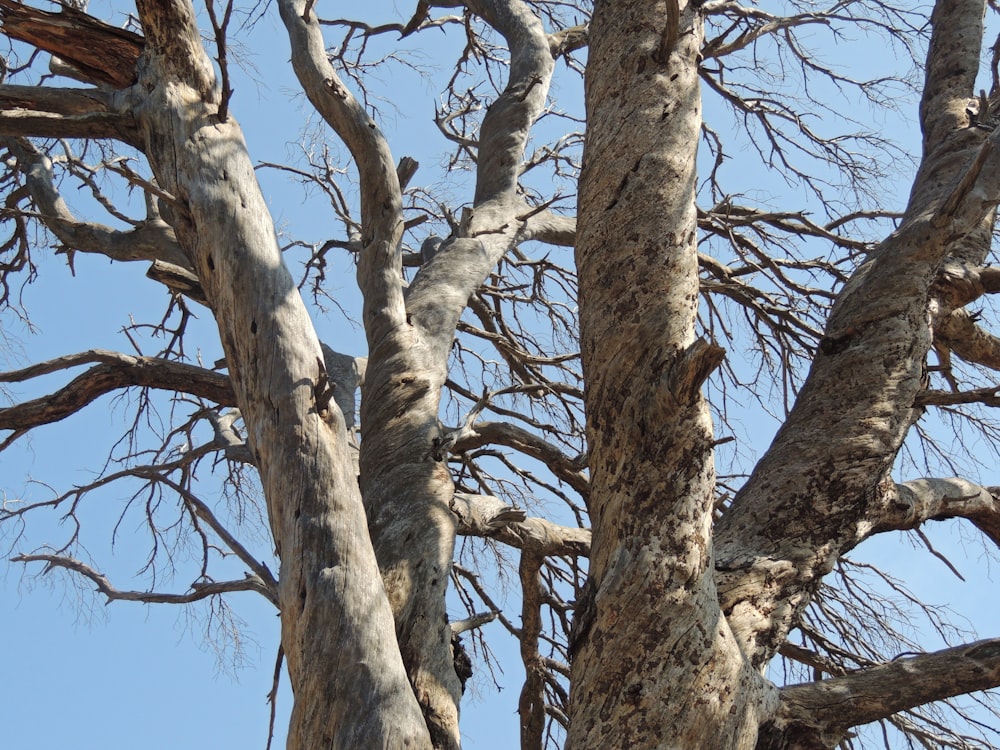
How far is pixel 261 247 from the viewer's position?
2260mm

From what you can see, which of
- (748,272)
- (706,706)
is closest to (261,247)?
(706,706)

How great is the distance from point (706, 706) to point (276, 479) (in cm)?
104

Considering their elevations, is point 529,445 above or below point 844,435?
above

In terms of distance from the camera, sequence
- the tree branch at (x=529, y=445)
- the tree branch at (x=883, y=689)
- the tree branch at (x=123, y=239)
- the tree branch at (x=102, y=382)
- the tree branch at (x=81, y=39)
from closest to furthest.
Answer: the tree branch at (x=883, y=689) < the tree branch at (x=81, y=39) < the tree branch at (x=102, y=382) < the tree branch at (x=529, y=445) < the tree branch at (x=123, y=239)

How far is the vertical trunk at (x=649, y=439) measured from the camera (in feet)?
6.19

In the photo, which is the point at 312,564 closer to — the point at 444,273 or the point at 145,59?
the point at 145,59

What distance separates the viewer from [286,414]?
2.08 m

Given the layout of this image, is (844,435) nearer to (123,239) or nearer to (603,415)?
(603,415)

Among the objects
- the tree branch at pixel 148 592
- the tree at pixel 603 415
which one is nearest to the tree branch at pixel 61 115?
the tree at pixel 603 415

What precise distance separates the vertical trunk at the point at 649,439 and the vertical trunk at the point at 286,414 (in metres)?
0.46

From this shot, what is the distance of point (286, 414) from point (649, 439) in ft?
2.67

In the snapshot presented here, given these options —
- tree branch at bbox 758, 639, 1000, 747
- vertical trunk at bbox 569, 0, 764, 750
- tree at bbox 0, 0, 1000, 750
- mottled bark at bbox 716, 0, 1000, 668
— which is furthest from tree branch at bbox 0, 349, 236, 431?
tree branch at bbox 758, 639, 1000, 747

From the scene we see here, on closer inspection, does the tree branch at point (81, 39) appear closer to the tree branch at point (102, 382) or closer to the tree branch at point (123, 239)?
the tree branch at point (102, 382)

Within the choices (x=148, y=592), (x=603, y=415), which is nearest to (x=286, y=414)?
(x=603, y=415)
